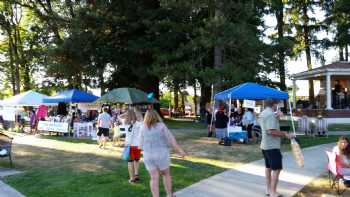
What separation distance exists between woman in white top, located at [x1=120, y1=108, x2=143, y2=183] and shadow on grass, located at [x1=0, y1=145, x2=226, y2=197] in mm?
270

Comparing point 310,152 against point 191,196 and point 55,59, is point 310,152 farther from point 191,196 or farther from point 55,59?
point 55,59

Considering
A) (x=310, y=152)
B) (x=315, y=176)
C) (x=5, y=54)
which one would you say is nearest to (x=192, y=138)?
(x=310, y=152)

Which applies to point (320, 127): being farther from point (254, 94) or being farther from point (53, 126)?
point (53, 126)

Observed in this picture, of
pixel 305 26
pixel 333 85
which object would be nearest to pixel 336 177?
pixel 333 85

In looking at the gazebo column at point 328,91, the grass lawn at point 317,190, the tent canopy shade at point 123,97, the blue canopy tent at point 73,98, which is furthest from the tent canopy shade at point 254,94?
the gazebo column at point 328,91

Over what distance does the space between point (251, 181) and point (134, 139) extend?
8.99 ft

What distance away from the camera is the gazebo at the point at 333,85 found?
3425 centimetres

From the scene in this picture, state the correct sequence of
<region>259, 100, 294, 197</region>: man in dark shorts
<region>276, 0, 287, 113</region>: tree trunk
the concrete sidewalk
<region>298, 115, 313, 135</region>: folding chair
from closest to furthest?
1. <region>259, 100, 294, 197</region>: man in dark shorts
2. the concrete sidewalk
3. <region>298, 115, 313, 135</region>: folding chair
4. <region>276, 0, 287, 113</region>: tree trunk

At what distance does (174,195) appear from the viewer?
931cm

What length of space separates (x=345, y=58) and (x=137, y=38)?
24.0 meters

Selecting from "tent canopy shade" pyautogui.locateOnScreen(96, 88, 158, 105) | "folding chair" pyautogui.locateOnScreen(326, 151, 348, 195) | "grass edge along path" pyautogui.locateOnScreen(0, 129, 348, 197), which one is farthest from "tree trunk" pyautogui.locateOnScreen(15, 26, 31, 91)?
"folding chair" pyautogui.locateOnScreen(326, 151, 348, 195)

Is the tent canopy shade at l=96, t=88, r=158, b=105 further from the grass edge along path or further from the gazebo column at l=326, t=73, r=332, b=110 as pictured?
the gazebo column at l=326, t=73, r=332, b=110

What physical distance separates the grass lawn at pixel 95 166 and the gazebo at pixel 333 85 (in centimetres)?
1478

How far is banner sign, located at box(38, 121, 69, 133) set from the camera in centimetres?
2438
